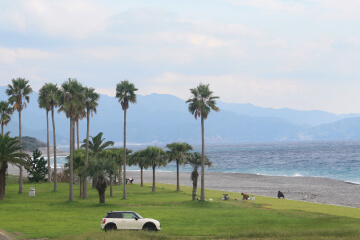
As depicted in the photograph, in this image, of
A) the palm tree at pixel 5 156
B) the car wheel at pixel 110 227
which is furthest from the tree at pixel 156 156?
the car wheel at pixel 110 227

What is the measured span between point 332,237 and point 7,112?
6015 centimetres

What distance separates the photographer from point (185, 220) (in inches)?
1417

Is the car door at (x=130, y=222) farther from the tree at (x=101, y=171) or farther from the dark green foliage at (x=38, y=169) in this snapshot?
the dark green foliage at (x=38, y=169)

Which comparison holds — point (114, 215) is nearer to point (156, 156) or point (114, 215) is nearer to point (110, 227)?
point (110, 227)

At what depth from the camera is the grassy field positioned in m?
27.9

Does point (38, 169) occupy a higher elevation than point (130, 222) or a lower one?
higher

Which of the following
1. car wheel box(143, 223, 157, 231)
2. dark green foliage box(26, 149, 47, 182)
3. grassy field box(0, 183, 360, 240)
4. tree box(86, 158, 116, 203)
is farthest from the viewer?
dark green foliage box(26, 149, 47, 182)

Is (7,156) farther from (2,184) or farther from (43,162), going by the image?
(43,162)

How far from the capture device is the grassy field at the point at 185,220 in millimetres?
27859

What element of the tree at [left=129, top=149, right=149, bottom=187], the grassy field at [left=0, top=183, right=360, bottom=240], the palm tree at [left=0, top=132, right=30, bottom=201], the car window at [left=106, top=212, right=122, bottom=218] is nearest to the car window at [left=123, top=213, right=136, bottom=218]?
the car window at [left=106, top=212, right=122, bottom=218]

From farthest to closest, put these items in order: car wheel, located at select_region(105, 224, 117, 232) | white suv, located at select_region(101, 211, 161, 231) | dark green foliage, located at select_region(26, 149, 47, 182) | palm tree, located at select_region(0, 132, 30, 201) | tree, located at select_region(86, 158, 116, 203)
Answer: dark green foliage, located at select_region(26, 149, 47, 182)
palm tree, located at select_region(0, 132, 30, 201)
tree, located at select_region(86, 158, 116, 203)
white suv, located at select_region(101, 211, 161, 231)
car wheel, located at select_region(105, 224, 117, 232)

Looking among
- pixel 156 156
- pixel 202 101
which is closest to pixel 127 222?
pixel 202 101

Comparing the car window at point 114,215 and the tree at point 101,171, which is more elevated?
the tree at point 101,171

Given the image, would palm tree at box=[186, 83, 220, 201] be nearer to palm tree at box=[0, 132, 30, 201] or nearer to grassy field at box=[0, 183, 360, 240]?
grassy field at box=[0, 183, 360, 240]
